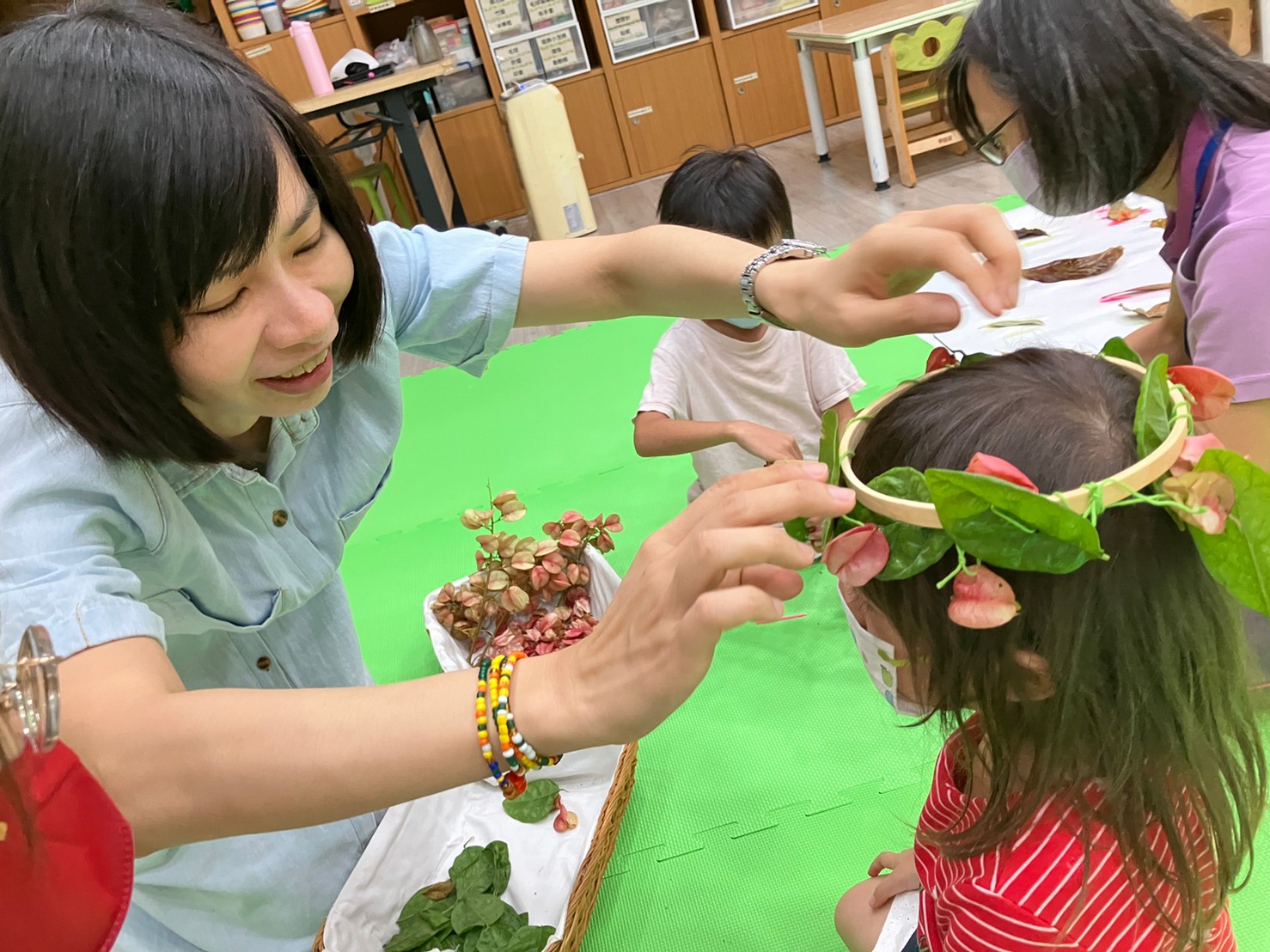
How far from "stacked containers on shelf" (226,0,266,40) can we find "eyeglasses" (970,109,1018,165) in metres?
4.38

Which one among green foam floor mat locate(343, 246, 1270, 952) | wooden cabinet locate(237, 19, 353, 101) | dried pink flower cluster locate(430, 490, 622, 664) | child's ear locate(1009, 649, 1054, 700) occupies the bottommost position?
green foam floor mat locate(343, 246, 1270, 952)

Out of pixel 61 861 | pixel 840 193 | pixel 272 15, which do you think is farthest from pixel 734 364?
pixel 272 15

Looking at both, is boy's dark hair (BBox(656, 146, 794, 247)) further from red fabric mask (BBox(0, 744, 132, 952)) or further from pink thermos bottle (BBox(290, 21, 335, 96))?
pink thermos bottle (BBox(290, 21, 335, 96))

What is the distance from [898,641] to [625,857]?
0.78 metres

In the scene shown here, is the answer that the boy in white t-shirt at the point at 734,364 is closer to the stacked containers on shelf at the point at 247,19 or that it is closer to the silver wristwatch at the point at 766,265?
the silver wristwatch at the point at 766,265

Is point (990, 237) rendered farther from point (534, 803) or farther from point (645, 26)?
point (645, 26)

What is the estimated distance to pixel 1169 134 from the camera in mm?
1221

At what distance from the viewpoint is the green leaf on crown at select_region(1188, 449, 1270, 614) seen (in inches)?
22.6

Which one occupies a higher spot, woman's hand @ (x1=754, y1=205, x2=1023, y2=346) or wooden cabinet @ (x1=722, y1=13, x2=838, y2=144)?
woman's hand @ (x1=754, y1=205, x2=1023, y2=346)

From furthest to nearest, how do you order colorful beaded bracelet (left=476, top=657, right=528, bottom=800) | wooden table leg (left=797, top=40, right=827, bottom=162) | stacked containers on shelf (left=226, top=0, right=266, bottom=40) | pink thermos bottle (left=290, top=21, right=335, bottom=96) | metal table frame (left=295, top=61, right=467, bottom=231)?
stacked containers on shelf (left=226, top=0, right=266, bottom=40), wooden table leg (left=797, top=40, right=827, bottom=162), pink thermos bottle (left=290, top=21, right=335, bottom=96), metal table frame (left=295, top=61, right=467, bottom=231), colorful beaded bracelet (left=476, top=657, right=528, bottom=800)

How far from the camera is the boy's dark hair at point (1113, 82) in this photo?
3.84 feet

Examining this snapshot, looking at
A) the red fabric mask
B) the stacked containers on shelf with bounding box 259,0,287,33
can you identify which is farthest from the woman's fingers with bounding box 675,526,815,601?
the stacked containers on shelf with bounding box 259,0,287,33

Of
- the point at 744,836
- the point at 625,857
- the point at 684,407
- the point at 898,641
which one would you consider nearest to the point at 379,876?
the point at 625,857

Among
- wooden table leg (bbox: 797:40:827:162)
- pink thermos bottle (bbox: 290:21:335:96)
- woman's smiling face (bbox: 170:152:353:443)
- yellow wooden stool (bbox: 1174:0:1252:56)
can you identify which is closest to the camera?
woman's smiling face (bbox: 170:152:353:443)
